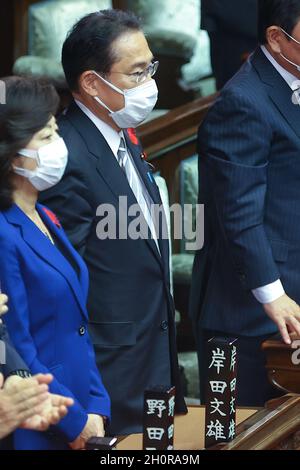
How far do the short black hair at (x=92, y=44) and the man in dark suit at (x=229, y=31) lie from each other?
6.21 feet

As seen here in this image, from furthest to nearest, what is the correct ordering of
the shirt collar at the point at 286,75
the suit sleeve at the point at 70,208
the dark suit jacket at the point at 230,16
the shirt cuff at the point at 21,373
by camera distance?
1. the dark suit jacket at the point at 230,16
2. the shirt collar at the point at 286,75
3. the suit sleeve at the point at 70,208
4. the shirt cuff at the point at 21,373

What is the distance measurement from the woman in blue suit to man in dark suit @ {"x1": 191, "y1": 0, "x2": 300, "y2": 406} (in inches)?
23.4

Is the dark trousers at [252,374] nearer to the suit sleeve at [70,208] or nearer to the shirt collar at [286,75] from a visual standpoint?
the suit sleeve at [70,208]

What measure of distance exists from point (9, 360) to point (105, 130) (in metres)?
0.91

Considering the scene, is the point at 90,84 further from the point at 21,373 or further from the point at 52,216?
the point at 21,373

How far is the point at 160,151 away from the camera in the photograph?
5062mm

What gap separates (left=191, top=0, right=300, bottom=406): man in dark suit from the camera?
341cm

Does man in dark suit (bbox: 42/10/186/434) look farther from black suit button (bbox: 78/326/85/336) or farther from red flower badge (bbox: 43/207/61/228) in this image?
black suit button (bbox: 78/326/85/336)

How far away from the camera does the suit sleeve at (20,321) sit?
110 inches

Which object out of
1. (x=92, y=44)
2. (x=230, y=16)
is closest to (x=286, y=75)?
(x=92, y=44)

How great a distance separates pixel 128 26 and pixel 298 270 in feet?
2.86

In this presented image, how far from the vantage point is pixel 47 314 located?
289 centimetres

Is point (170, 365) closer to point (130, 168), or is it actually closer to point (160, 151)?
point (130, 168)

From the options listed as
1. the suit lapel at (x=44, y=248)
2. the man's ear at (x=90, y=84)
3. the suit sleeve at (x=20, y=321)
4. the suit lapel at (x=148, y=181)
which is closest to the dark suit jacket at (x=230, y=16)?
the suit lapel at (x=148, y=181)
